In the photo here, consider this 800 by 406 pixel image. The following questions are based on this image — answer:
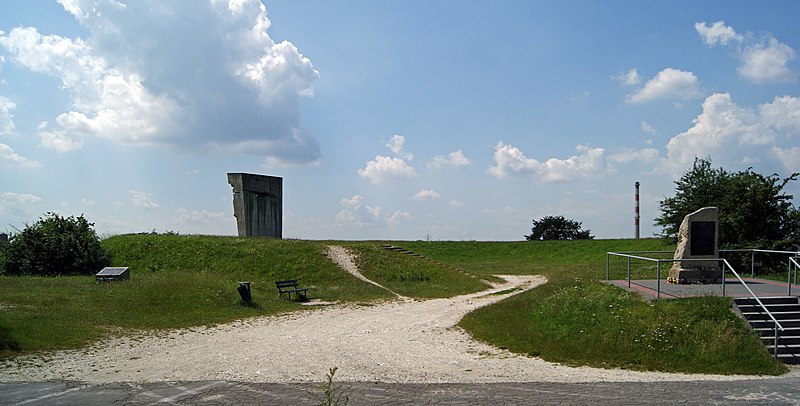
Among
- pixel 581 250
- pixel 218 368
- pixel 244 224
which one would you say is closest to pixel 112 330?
pixel 218 368

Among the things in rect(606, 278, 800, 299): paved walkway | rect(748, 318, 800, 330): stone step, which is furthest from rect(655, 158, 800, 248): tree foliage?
rect(748, 318, 800, 330): stone step

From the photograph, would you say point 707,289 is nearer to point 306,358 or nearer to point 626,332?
point 626,332

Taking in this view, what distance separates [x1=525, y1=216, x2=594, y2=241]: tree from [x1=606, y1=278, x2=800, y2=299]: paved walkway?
45.1 metres

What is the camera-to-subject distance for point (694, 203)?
25.6 meters

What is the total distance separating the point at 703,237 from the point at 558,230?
4595cm

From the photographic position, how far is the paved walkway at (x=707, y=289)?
13416 millimetres

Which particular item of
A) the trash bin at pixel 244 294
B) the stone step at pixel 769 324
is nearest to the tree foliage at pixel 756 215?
the stone step at pixel 769 324

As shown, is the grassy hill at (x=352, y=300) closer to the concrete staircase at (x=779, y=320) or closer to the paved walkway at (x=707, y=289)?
the concrete staircase at (x=779, y=320)

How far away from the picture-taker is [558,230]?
6191 cm

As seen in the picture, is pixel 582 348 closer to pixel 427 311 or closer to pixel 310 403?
pixel 310 403

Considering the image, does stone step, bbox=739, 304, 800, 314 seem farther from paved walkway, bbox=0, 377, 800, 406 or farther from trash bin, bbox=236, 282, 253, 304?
trash bin, bbox=236, 282, 253, 304

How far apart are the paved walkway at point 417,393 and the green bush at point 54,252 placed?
19.9 metres

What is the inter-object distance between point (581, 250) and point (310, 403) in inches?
1566

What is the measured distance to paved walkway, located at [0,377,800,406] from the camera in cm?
800
